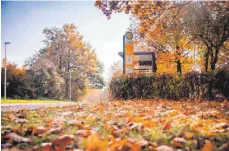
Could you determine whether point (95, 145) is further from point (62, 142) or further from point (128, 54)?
point (128, 54)

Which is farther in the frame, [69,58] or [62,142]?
[69,58]

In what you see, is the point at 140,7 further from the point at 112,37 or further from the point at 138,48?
the point at 138,48

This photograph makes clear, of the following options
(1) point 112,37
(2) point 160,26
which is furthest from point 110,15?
(2) point 160,26

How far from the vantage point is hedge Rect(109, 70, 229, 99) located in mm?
6770

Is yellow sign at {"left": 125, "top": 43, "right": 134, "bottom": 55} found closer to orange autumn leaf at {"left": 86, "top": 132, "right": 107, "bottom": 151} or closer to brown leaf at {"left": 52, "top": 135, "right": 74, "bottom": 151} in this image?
brown leaf at {"left": 52, "top": 135, "right": 74, "bottom": 151}

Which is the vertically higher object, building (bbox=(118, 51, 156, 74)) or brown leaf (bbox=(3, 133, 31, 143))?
building (bbox=(118, 51, 156, 74))

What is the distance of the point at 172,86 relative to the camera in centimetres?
718

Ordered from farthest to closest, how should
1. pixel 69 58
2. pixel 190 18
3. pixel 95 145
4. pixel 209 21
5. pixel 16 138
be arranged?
pixel 190 18 < pixel 209 21 < pixel 69 58 < pixel 16 138 < pixel 95 145

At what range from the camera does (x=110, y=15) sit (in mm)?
4758

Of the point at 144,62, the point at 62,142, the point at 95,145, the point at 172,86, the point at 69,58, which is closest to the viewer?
the point at 95,145

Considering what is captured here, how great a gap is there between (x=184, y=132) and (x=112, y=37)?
6.22 ft

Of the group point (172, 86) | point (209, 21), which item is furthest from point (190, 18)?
point (172, 86)

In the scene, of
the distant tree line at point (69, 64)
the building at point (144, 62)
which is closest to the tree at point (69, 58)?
the distant tree line at point (69, 64)

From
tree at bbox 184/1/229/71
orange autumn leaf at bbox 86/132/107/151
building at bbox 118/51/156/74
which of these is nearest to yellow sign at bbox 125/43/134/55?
tree at bbox 184/1/229/71
